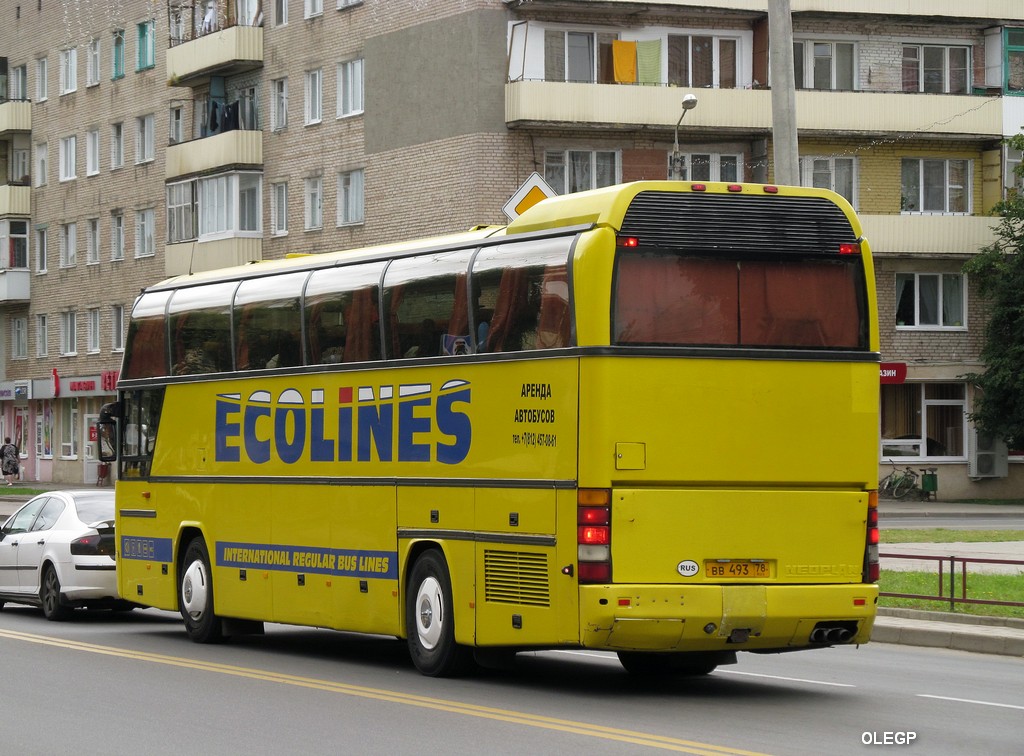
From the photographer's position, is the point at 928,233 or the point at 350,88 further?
the point at 350,88

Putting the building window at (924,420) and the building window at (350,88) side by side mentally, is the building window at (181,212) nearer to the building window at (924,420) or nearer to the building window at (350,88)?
the building window at (350,88)

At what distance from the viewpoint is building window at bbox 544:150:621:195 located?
153ft

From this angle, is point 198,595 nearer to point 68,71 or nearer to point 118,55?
point 118,55

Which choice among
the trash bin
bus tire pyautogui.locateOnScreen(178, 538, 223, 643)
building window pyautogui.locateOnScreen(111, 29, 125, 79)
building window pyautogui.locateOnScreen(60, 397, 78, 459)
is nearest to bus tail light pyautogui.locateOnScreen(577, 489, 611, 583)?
bus tire pyautogui.locateOnScreen(178, 538, 223, 643)

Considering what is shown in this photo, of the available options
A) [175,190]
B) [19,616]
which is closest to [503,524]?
[19,616]

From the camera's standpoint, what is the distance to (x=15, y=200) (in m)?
72.2

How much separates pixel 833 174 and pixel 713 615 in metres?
37.6

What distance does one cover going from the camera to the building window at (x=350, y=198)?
50.5 metres

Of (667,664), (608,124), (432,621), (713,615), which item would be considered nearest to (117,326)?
(608,124)

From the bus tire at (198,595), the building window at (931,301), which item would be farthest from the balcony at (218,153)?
the bus tire at (198,595)

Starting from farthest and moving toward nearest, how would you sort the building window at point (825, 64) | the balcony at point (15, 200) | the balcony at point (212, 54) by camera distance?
1. the balcony at point (15, 200)
2. the balcony at point (212, 54)
3. the building window at point (825, 64)

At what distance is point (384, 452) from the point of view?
1513 centimetres

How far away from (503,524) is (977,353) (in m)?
39.5

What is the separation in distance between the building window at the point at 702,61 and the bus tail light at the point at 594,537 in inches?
1406
